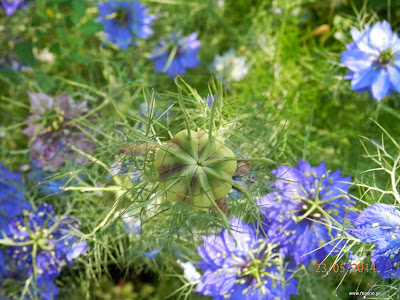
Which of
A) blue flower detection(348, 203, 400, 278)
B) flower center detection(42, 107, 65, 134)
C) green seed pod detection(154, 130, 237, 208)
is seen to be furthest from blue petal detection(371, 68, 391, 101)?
flower center detection(42, 107, 65, 134)

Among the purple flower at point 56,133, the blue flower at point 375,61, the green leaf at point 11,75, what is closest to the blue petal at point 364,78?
the blue flower at point 375,61

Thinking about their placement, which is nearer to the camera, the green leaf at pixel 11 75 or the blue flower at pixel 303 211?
the blue flower at pixel 303 211

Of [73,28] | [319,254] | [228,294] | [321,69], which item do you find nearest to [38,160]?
[73,28]

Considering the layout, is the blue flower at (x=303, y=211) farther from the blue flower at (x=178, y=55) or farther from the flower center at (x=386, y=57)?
the blue flower at (x=178, y=55)

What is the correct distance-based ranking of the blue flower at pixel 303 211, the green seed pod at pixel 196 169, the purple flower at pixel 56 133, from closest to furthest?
the green seed pod at pixel 196 169
the blue flower at pixel 303 211
the purple flower at pixel 56 133

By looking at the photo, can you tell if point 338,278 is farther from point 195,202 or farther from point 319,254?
point 195,202

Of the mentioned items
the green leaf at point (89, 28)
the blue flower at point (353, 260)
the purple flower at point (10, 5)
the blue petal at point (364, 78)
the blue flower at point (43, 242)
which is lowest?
the blue flower at point (353, 260)
